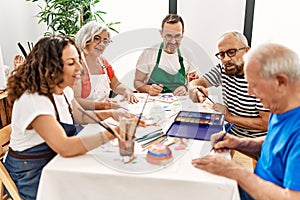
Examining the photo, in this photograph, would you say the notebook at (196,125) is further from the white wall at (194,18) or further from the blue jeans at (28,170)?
the white wall at (194,18)

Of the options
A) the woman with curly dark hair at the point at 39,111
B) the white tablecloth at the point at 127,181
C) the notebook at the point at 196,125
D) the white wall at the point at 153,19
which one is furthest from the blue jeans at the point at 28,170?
the white wall at the point at 153,19

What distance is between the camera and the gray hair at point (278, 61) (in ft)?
2.95

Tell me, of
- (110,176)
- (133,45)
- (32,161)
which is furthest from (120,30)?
(110,176)

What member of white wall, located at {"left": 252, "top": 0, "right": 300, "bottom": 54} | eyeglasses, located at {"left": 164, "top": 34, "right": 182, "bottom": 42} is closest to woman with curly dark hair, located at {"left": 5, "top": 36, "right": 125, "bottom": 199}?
eyeglasses, located at {"left": 164, "top": 34, "right": 182, "bottom": 42}

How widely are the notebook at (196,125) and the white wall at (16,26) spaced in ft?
6.57

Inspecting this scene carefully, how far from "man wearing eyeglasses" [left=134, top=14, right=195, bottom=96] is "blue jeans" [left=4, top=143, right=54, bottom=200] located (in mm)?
896

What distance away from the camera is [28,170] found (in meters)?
1.17

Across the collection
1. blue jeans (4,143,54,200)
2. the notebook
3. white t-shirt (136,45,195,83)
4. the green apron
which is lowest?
blue jeans (4,143,54,200)

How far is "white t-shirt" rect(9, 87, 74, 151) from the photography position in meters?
1.06

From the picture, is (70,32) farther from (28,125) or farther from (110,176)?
(110,176)

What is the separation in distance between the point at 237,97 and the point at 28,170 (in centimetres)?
108

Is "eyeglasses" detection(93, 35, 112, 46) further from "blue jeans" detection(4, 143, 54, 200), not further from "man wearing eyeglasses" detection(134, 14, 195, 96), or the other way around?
"blue jeans" detection(4, 143, 54, 200)

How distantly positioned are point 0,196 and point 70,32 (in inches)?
60.4

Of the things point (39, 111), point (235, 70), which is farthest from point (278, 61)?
point (39, 111)
